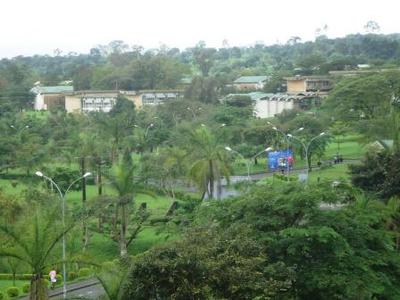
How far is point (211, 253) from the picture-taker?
1479 cm

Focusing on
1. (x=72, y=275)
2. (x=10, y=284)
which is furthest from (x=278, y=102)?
(x=10, y=284)

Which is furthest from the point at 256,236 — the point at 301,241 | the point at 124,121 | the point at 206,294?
the point at 124,121

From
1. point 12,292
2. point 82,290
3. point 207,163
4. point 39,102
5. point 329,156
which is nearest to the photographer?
point 12,292

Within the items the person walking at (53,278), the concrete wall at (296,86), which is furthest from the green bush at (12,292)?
the concrete wall at (296,86)

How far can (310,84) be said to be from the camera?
269 feet

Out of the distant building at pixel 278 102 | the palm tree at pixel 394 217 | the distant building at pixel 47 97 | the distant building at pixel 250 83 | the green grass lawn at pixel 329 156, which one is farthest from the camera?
the distant building at pixel 250 83

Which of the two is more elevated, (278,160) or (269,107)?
(269,107)

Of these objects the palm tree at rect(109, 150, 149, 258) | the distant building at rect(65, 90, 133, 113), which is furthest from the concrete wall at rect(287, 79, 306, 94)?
the palm tree at rect(109, 150, 149, 258)

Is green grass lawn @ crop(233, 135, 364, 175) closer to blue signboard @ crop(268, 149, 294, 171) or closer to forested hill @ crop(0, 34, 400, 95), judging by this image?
blue signboard @ crop(268, 149, 294, 171)

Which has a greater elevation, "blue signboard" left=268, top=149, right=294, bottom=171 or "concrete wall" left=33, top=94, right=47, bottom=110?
"concrete wall" left=33, top=94, right=47, bottom=110

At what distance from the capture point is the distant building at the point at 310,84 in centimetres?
8138

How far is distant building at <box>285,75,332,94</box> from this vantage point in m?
81.4

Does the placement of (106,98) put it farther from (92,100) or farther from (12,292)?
(12,292)

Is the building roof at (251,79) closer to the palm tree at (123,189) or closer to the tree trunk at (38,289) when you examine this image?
the palm tree at (123,189)
